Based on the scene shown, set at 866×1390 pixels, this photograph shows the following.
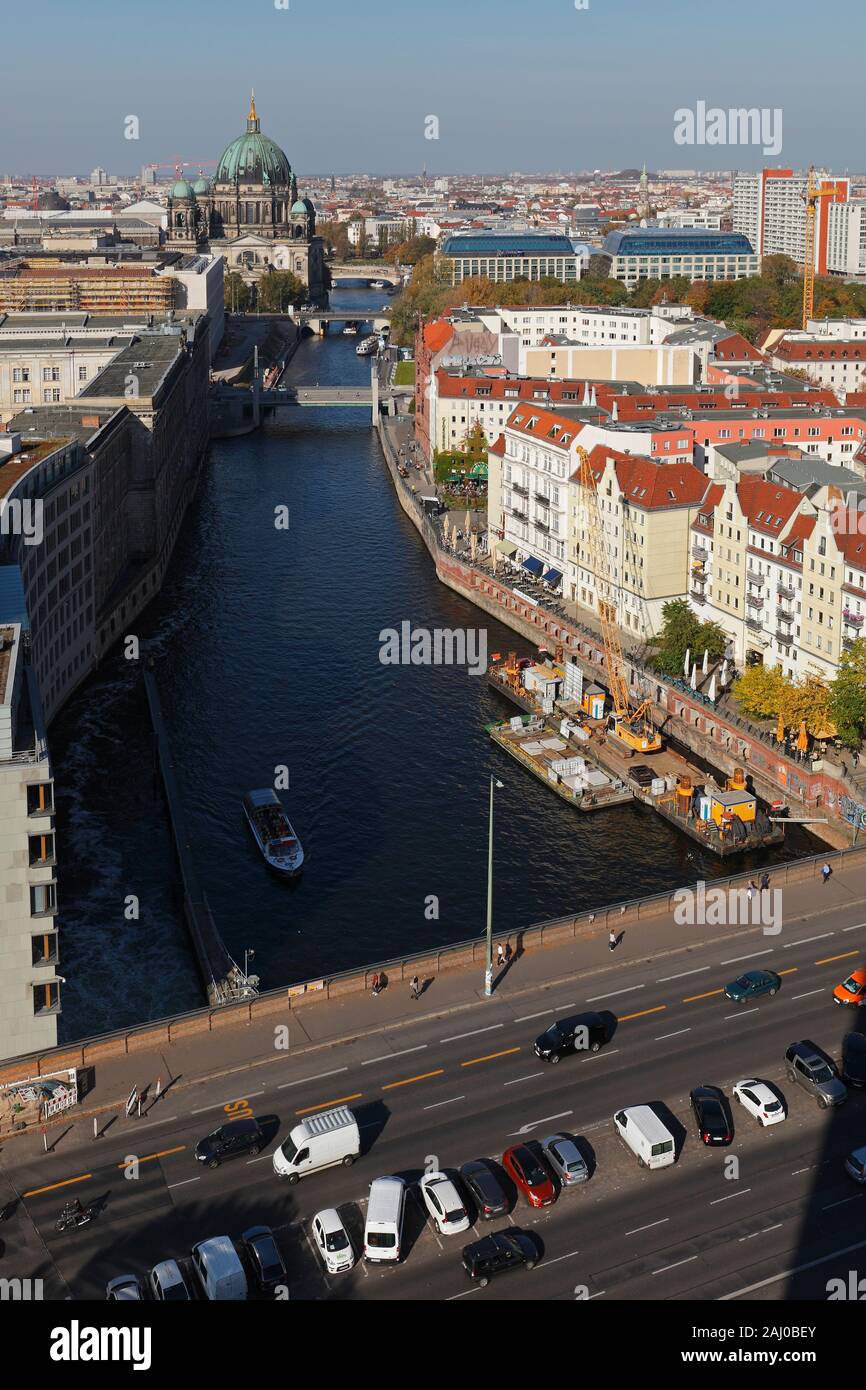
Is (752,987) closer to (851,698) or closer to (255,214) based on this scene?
(851,698)

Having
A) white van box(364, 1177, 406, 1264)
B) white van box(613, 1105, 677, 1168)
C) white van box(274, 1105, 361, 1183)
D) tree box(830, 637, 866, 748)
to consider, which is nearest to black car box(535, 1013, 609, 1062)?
white van box(613, 1105, 677, 1168)

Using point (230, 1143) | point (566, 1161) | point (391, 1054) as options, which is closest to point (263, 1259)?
point (230, 1143)

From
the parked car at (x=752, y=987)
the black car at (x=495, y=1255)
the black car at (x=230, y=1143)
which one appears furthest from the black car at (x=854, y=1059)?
the black car at (x=230, y=1143)

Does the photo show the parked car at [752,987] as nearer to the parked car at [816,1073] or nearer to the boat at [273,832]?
the parked car at [816,1073]

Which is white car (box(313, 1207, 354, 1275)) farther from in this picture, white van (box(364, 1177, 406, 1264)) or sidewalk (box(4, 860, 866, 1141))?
sidewalk (box(4, 860, 866, 1141))

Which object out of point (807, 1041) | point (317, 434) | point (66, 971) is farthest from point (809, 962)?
point (317, 434)

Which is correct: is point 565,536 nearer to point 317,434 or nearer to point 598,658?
point 598,658
